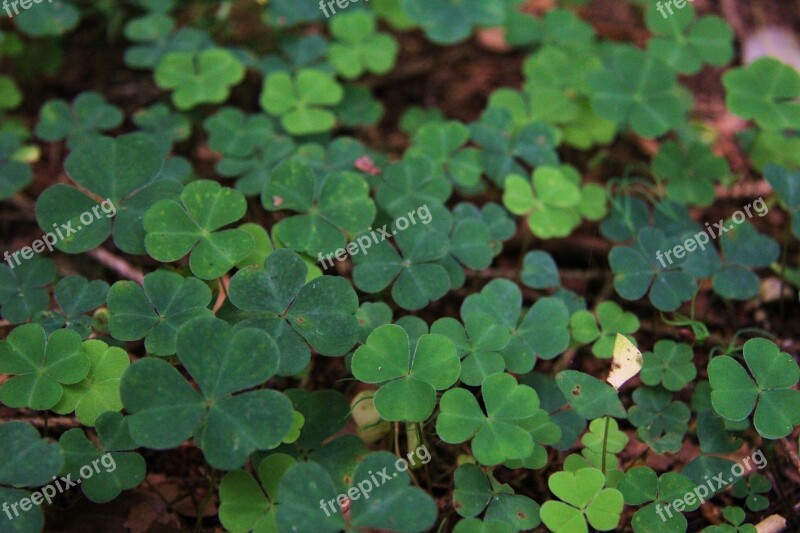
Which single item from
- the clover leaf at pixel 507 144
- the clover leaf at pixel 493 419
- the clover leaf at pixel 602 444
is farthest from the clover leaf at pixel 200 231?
the clover leaf at pixel 602 444

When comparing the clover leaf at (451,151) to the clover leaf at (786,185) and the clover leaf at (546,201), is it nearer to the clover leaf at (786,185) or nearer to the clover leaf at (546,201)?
the clover leaf at (546,201)

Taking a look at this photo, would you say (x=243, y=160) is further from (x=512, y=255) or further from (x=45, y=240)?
(x=512, y=255)

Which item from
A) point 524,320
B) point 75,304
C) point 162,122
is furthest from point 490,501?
point 162,122

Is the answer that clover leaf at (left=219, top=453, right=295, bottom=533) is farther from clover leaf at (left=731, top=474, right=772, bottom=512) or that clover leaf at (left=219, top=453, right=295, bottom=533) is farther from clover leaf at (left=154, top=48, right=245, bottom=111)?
clover leaf at (left=154, top=48, right=245, bottom=111)

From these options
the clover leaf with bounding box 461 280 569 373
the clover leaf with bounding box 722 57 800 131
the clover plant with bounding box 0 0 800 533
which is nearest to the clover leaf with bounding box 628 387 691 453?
the clover plant with bounding box 0 0 800 533

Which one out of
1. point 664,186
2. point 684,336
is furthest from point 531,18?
point 684,336

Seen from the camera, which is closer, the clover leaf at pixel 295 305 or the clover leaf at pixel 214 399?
the clover leaf at pixel 214 399

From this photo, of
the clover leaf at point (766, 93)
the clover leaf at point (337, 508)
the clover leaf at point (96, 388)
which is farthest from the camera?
the clover leaf at point (766, 93)
